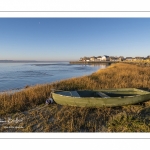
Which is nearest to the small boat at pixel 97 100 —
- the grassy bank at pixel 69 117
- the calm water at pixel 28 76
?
the grassy bank at pixel 69 117

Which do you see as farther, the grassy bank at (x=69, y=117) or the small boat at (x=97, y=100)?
the small boat at (x=97, y=100)

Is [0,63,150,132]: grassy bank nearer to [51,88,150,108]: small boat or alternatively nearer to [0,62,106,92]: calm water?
[51,88,150,108]: small boat

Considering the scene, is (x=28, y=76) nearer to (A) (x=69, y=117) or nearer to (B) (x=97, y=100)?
(B) (x=97, y=100)

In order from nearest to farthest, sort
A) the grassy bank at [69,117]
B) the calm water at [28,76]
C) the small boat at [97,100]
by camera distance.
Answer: the grassy bank at [69,117]
the small boat at [97,100]
the calm water at [28,76]

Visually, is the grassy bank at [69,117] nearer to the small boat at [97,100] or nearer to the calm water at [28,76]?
the small boat at [97,100]

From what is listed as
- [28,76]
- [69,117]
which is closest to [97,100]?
[69,117]

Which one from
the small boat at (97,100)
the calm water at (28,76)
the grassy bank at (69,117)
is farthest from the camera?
the calm water at (28,76)

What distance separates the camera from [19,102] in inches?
307

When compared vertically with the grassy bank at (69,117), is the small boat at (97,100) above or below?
above
